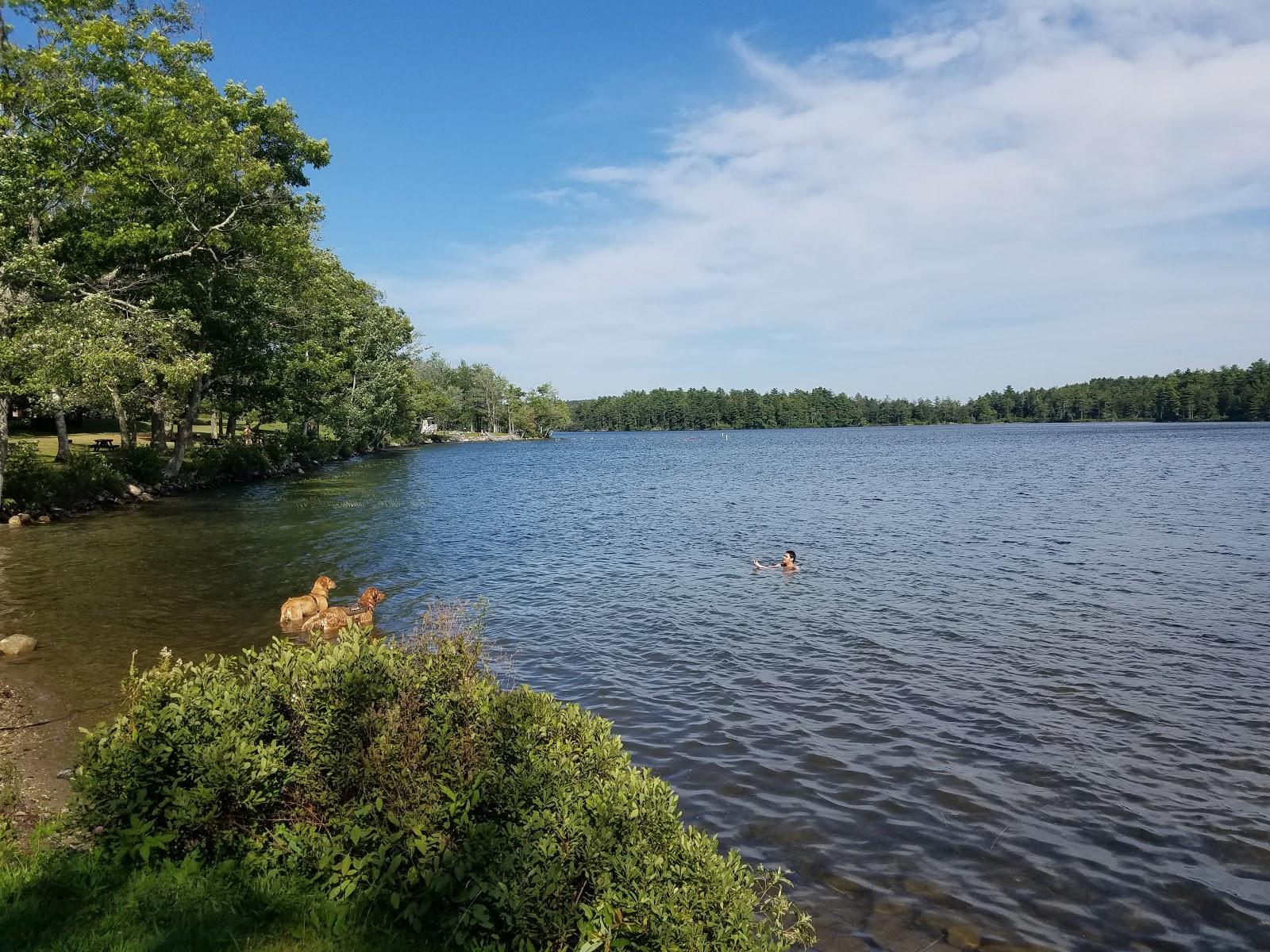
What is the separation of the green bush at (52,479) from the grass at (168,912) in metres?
35.0

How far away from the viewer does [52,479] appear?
34.6 meters

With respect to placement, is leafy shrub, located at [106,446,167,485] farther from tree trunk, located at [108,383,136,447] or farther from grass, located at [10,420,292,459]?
grass, located at [10,420,292,459]

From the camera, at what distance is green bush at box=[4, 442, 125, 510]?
108 ft

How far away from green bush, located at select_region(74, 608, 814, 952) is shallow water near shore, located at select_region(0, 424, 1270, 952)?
10.4 ft

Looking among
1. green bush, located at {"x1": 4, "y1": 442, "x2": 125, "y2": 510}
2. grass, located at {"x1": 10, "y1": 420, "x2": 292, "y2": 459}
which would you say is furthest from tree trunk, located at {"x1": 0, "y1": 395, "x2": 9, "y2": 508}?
grass, located at {"x1": 10, "y1": 420, "x2": 292, "y2": 459}

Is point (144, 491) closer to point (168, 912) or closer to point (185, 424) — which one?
point (185, 424)

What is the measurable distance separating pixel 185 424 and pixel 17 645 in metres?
33.1

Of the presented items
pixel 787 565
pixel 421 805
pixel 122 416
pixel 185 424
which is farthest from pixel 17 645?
pixel 122 416

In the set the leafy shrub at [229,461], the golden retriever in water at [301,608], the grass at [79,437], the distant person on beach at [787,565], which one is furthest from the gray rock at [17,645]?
the grass at [79,437]

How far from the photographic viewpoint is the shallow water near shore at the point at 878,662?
892cm

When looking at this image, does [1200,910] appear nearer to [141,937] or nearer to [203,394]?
[141,937]

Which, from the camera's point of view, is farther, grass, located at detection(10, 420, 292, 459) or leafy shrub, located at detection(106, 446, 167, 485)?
grass, located at detection(10, 420, 292, 459)

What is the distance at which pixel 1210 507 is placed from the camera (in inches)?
1567

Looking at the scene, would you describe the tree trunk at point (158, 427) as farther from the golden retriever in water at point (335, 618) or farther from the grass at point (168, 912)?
the grass at point (168, 912)
